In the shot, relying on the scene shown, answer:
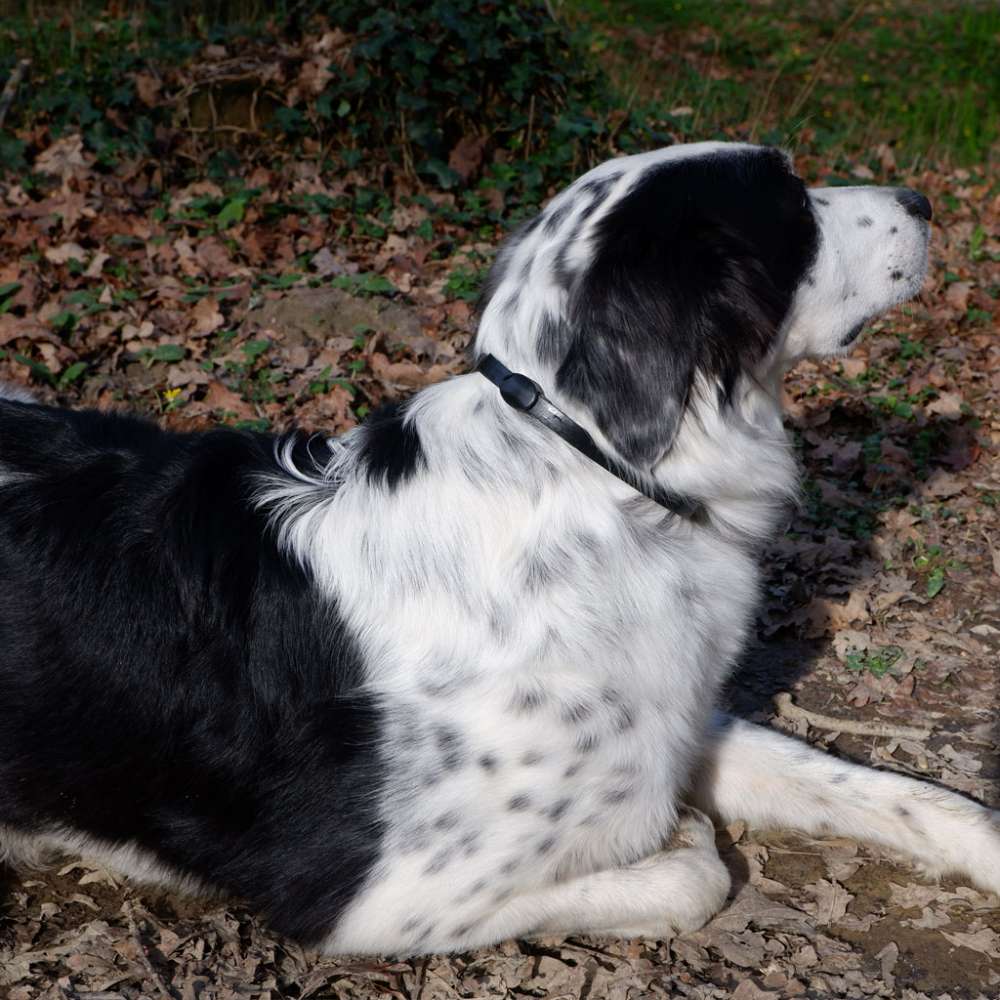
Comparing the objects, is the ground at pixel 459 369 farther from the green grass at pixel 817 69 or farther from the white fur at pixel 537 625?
the green grass at pixel 817 69

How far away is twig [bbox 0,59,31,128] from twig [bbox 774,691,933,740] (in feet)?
18.7

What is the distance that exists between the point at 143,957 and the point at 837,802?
1833 mm

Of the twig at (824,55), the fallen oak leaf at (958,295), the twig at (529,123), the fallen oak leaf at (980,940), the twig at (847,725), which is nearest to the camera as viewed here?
the fallen oak leaf at (980,940)

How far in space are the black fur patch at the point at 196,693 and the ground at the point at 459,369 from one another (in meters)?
0.36

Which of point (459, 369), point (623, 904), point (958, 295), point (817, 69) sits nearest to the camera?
point (623, 904)

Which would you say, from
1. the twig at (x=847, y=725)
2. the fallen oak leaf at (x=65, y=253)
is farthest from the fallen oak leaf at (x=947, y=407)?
the fallen oak leaf at (x=65, y=253)

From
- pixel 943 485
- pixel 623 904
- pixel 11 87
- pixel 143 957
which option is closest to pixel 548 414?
pixel 623 904

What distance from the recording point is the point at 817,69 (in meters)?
8.98

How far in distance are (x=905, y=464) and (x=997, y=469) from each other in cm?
39

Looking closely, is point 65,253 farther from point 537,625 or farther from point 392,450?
point 537,625

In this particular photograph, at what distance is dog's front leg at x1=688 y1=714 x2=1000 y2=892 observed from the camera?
317cm

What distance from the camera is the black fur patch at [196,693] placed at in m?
2.78

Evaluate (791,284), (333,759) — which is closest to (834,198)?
(791,284)

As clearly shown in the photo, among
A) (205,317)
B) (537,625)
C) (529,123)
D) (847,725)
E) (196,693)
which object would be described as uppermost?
(537,625)
